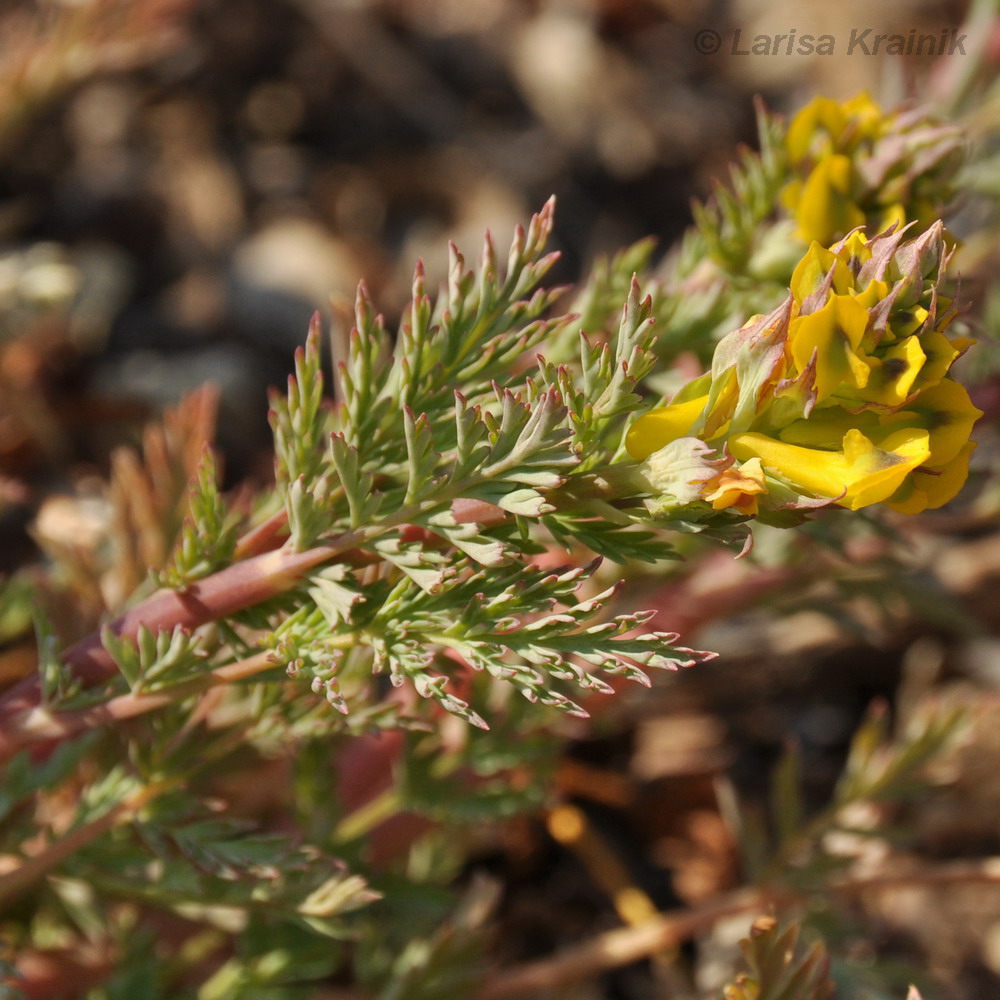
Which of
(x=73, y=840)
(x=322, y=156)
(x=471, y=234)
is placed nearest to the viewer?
(x=73, y=840)

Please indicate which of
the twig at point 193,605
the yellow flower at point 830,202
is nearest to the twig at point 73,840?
the twig at point 193,605

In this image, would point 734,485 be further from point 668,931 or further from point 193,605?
point 668,931

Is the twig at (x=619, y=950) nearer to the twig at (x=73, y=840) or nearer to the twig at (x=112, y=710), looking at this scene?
the twig at (x=73, y=840)

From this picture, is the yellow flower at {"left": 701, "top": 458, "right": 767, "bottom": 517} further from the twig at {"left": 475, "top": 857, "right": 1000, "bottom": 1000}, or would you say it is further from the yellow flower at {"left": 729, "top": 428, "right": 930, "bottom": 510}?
the twig at {"left": 475, "top": 857, "right": 1000, "bottom": 1000}

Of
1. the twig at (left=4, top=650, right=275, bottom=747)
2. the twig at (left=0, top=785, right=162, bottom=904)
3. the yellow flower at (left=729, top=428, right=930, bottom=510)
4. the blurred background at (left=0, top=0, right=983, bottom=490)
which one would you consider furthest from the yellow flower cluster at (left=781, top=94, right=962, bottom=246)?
the blurred background at (left=0, top=0, right=983, bottom=490)

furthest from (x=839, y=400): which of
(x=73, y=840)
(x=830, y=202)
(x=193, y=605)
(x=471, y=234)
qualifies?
(x=471, y=234)
